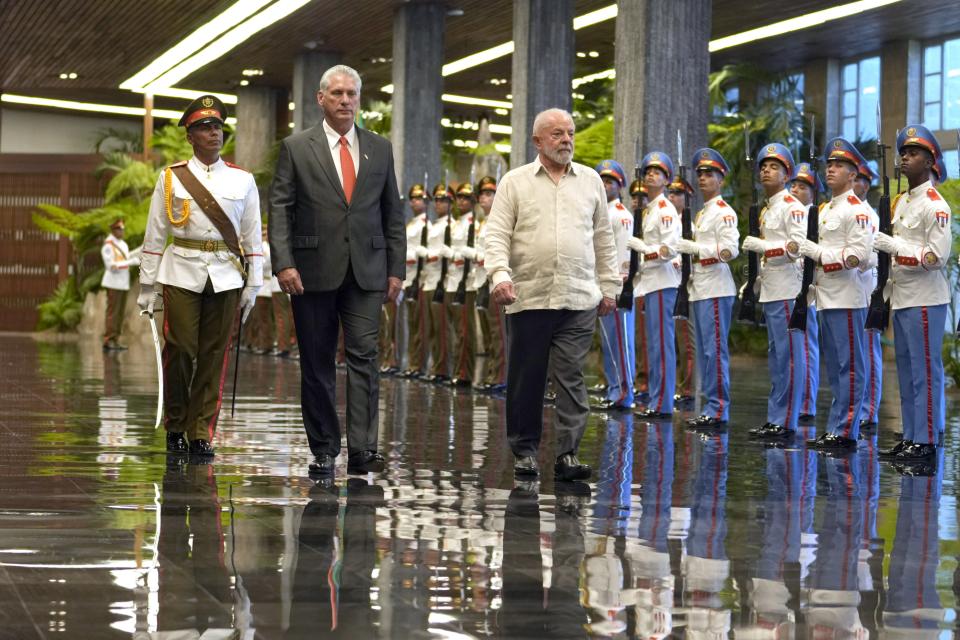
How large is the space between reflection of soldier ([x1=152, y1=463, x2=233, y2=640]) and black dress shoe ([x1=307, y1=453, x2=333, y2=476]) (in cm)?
52

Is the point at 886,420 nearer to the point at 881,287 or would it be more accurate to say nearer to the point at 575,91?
the point at 881,287

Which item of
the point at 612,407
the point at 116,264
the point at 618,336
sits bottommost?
the point at 612,407

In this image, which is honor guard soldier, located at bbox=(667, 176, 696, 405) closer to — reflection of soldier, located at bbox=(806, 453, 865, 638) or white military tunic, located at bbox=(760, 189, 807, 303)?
white military tunic, located at bbox=(760, 189, 807, 303)

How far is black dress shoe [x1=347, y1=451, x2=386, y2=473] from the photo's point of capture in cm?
716

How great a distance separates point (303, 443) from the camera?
8.67 m

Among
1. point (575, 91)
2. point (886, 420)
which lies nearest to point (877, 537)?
point (886, 420)

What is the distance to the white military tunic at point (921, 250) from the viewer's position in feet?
27.4

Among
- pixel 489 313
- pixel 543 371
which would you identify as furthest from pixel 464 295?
pixel 543 371

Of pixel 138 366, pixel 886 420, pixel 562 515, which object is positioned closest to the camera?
pixel 562 515

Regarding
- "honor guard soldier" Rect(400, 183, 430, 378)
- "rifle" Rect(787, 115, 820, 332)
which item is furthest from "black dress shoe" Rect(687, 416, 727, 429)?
"honor guard soldier" Rect(400, 183, 430, 378)

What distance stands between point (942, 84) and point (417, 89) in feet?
29.0

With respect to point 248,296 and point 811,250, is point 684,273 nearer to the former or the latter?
point 811,250

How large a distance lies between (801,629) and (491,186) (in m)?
9.86

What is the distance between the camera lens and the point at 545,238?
723 cm
